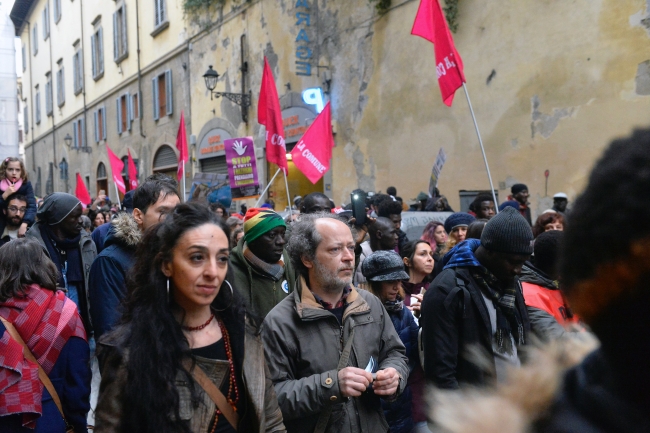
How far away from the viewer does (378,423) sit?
8.99ft

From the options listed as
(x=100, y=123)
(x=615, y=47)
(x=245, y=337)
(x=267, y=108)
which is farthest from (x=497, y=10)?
(x=100, y=123)

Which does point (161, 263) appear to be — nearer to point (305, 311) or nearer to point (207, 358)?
point (207, 358)

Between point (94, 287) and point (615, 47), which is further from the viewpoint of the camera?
point (615, 47)

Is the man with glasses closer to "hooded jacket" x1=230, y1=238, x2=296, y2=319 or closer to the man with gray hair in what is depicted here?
"hooded jacket" x1=230, y1=238, x2=296, y2=319

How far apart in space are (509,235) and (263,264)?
161 centimetres

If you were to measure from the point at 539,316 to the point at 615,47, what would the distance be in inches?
273

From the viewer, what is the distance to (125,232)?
3.20 m

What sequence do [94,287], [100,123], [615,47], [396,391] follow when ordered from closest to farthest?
[396,391]
[94,287]
[615,47]
[100,123]

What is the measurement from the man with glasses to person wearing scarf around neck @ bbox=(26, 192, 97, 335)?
1.95m

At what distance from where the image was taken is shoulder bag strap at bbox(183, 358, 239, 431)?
204cm

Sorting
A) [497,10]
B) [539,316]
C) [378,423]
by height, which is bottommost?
[378,423]

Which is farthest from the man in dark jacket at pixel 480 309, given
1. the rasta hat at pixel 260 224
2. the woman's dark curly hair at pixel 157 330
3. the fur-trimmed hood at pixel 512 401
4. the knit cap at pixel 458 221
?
the knit cap at pixel 458 221

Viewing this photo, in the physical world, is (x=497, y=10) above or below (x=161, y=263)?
above

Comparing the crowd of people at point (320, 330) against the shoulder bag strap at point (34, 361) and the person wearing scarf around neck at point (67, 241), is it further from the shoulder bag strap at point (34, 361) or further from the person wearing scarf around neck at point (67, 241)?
the person wearing scarf around neck at point (67, 241)
